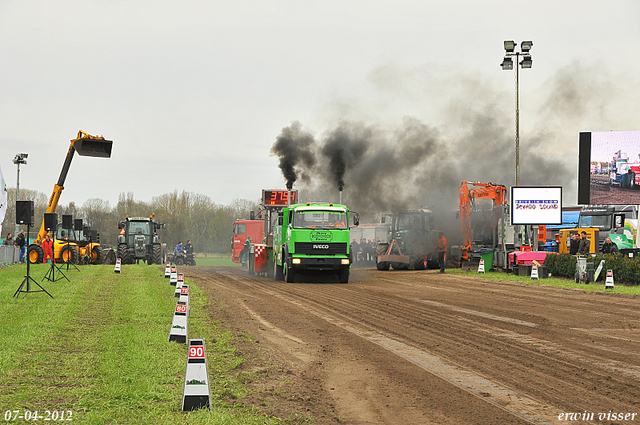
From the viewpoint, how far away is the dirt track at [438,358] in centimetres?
629

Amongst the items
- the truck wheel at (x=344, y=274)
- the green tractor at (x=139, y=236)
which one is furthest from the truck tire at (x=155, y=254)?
the truck wheel at (x=344, y=274)

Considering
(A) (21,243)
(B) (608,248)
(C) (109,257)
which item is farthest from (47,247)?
(B) (608,248)

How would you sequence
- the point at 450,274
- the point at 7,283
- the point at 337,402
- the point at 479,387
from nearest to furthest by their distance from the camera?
the point at 337,402 < the point at 479,387 < the point at 7,283 < the point at 450,274

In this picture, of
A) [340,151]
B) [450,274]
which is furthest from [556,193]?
[340,151]

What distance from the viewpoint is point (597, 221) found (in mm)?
33094

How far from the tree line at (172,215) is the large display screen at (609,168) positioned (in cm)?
5539

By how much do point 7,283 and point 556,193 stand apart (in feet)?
78.2

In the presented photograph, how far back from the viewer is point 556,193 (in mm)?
30688

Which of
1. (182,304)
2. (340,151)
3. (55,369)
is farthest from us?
(340,151)

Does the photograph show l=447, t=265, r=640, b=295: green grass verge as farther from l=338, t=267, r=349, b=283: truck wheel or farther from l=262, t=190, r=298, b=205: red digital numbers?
l=262, t=190, r=298, b=205: red digital numbers

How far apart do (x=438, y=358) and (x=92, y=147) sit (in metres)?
24.5

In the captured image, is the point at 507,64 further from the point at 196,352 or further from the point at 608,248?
the point at 196,352

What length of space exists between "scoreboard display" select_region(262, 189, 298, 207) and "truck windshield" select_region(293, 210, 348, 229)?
5433mm

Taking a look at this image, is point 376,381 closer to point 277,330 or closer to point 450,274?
point 277,330
